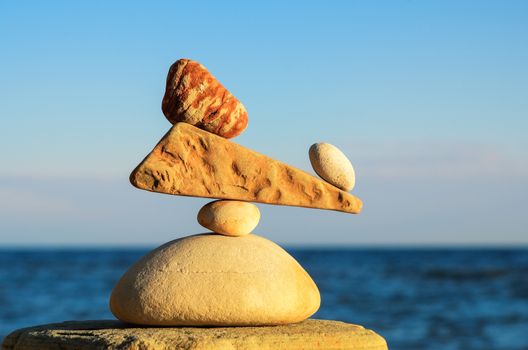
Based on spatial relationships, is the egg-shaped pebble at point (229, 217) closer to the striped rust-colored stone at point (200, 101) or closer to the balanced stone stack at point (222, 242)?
the balanced stone stack at point (222, 242)

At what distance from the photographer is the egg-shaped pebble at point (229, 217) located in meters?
5.40

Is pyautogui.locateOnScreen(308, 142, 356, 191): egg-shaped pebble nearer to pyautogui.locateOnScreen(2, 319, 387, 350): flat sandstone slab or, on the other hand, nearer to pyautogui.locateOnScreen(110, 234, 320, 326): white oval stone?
pyautogui.locateOnScreen(110, 234, 320, 326): white oval stone

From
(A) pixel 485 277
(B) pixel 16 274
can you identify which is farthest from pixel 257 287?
(B) pixel 16 274

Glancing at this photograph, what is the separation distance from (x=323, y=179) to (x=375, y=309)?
14.9 metres

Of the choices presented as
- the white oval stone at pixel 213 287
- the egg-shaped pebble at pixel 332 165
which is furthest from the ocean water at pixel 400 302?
the white oval stone at pixel 213 287

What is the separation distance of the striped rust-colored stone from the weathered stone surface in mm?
112

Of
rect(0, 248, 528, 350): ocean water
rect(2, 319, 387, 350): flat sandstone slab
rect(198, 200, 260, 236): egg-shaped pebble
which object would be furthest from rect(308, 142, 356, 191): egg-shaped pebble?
rect(0, 248, 528, 350): ocean water

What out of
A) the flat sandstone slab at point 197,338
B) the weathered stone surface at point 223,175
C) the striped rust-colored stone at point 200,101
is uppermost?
the striped rust-colored stone at point 200,101

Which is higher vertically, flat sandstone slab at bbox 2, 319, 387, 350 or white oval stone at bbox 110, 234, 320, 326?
white oval stone at bbox 110, 234, 320, 326

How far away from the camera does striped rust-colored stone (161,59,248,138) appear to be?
532cm

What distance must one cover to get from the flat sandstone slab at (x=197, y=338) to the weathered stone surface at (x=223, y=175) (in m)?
0.87

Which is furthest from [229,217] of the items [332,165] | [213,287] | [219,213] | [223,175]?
[332,165]

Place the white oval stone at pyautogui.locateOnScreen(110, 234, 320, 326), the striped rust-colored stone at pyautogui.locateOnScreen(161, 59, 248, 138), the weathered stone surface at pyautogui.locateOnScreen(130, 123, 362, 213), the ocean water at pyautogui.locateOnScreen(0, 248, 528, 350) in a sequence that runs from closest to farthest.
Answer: the white oval stone at pyautogui.locateOnScreen(110, 234, 320, 326), the weathered stone surface at pyautogui.locateOnScreen(130, 123, 362, 213), the striped rust-colored stone at pyautogui.locateOnScreen(161, 59, 248, 138), the ocean water at pyautogui.locateOnScreen(0, 248, 528, 350)

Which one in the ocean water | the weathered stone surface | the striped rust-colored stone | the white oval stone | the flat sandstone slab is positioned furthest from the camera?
the ocean water
